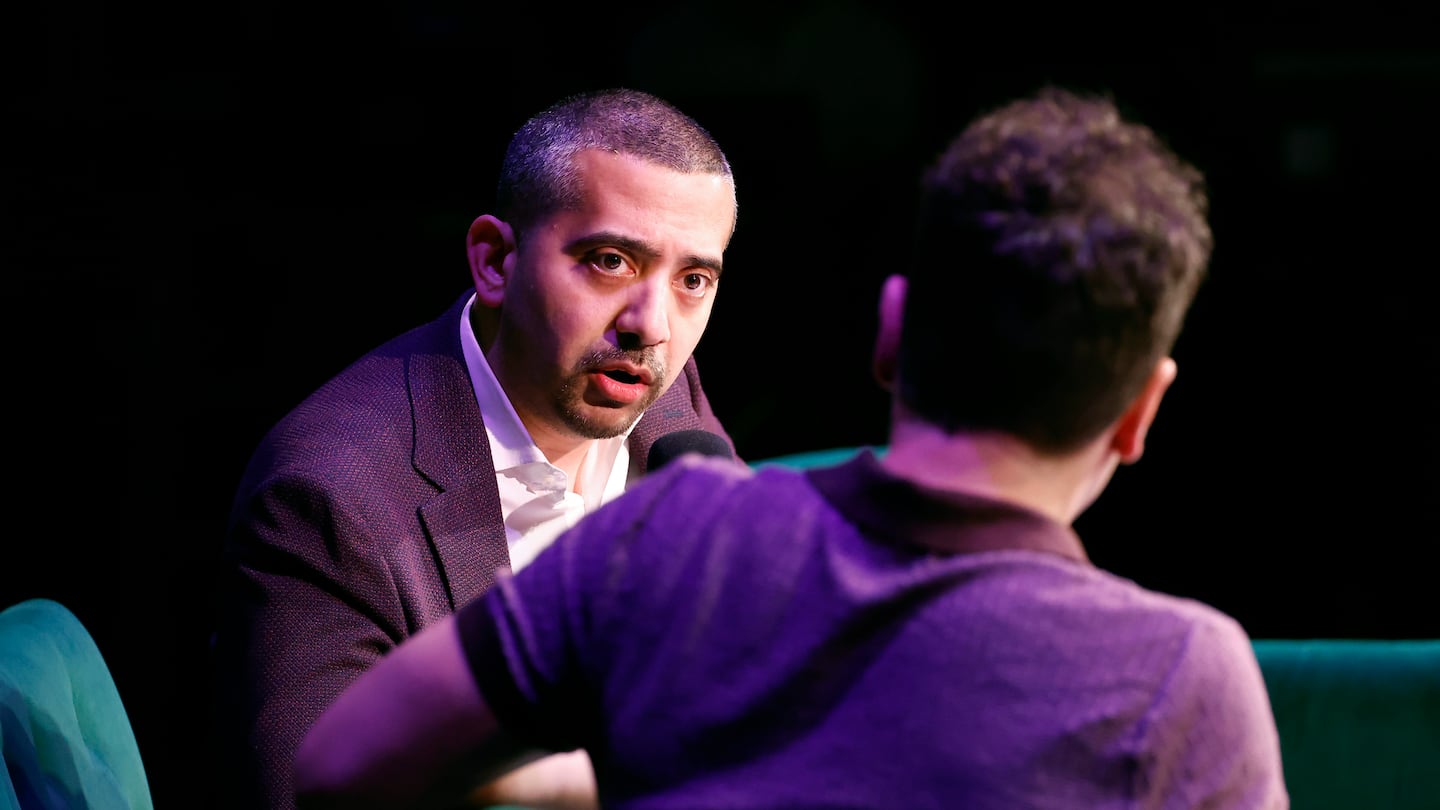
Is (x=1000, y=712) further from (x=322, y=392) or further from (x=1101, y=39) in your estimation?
(x=1101, y=39)

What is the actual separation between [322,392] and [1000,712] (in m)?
1.04

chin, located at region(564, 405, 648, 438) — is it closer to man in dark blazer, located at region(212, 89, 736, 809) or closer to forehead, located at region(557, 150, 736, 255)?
man in dark blazer, located at region(212, 89, 736, 809)

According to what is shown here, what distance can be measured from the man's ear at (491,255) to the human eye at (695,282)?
196 millimetres

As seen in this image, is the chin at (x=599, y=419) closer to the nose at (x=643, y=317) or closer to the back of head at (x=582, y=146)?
the nose at (x=643, y=317)

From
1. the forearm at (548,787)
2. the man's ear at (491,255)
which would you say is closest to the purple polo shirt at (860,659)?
the forearm at (548,787)

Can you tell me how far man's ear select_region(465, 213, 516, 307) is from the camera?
164 centimetres

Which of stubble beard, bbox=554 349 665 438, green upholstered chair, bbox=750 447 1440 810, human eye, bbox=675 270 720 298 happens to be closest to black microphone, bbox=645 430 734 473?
stubble beard, bbox=554 349 665 438

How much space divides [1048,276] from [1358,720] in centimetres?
154

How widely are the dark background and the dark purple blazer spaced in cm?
135

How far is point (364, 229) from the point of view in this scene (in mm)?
3008

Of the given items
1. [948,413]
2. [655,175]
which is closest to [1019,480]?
[948,413]

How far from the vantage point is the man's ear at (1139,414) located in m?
0.81

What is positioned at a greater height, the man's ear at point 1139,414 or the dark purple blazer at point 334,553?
the man's ear at point 1139,414

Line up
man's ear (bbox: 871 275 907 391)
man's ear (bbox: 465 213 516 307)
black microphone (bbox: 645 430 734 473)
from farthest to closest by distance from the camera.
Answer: man's ear (bbox: 465 213 516 307) < black microphone (bbox: 645 430 734 473) < man's ear (bbox: 871 275 907 391)
